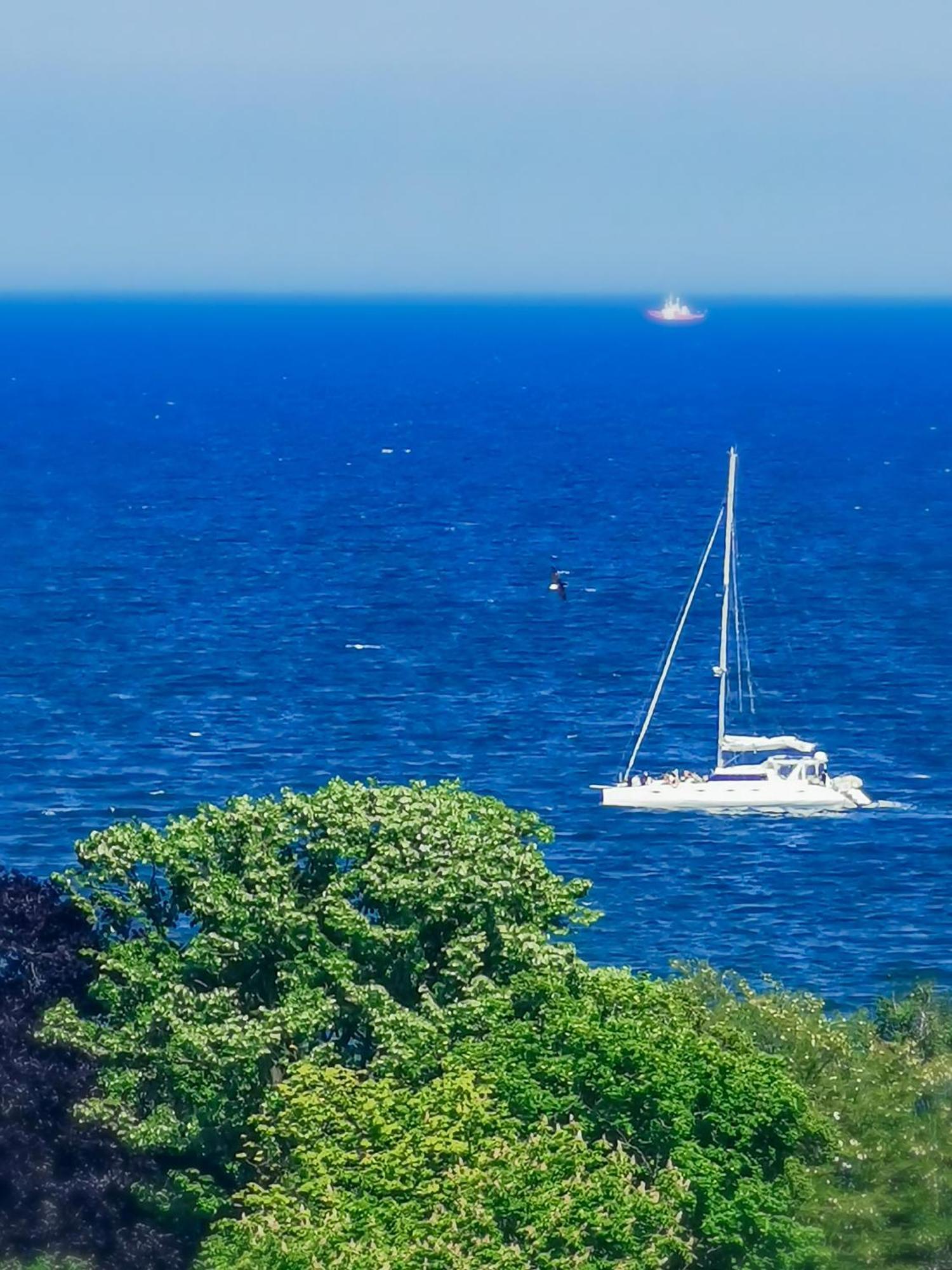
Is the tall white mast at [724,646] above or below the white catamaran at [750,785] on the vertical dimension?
above

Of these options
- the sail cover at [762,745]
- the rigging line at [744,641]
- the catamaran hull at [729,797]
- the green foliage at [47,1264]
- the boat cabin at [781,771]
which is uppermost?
the rigging line at [744,641]

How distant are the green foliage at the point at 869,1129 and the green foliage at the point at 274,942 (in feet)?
14.5

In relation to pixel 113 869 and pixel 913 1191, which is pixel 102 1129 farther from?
pixel 913 1191

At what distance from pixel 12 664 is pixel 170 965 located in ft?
213

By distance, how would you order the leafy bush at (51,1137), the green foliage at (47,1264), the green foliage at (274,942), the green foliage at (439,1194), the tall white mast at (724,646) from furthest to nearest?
the tall white mast at (724,646) < the green foliage at (274,942) < the leafy bush at (51,1137) < the green foliage at (47,1264) < the green foliage at (439,1194)

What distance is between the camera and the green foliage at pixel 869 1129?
30.4 m

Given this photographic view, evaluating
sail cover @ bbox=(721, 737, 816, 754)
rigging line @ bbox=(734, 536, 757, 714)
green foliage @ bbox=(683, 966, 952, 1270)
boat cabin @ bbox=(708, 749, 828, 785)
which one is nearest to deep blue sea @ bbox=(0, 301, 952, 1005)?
rigging line @ bbox=(734, 536, 757, 714)

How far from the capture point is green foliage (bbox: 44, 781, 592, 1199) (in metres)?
32.3

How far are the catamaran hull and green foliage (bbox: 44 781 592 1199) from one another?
4142cm

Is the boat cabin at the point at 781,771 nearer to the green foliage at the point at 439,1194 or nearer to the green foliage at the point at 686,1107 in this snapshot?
the green foliage at the point at 686,1107

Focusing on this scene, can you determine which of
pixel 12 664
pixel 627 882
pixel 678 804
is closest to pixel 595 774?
pixel 678 804

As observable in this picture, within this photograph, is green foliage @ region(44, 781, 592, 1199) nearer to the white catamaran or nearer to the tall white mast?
the white catamaran

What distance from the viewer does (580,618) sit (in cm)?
11069

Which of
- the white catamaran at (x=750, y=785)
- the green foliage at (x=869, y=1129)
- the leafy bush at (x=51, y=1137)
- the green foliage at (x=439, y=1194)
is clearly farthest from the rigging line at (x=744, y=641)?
the green foliage at (x=439, y=1194)
